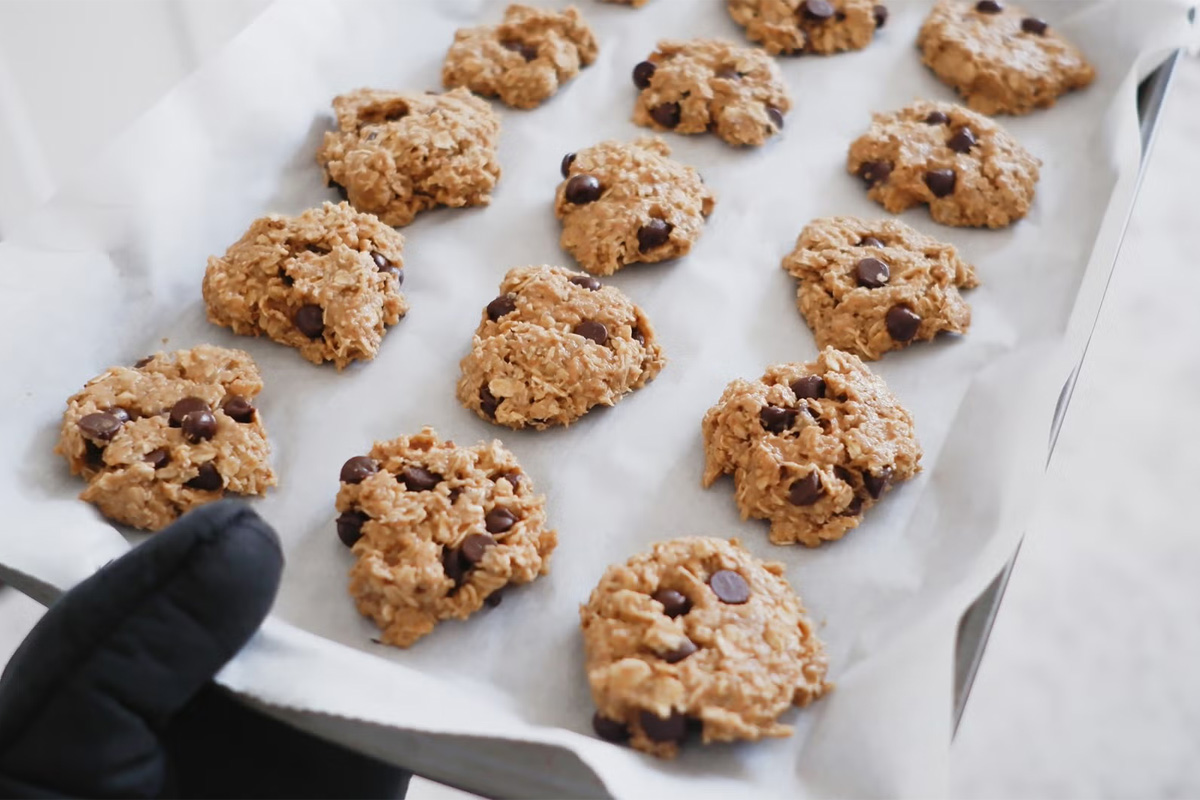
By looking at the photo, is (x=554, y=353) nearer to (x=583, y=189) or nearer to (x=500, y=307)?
(x=500, y=307)

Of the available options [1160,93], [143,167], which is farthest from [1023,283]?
[143,167]

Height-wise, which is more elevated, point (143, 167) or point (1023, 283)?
point (143, 167)

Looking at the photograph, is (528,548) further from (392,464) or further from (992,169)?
(992,169)

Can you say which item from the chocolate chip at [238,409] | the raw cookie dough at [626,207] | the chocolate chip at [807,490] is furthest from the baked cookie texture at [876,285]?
the chocolate chip at [238,409]

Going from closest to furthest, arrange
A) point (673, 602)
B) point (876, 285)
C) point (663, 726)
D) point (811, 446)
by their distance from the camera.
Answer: point (663, 726), point (673, 602), point (811, 446), point (876, 285)

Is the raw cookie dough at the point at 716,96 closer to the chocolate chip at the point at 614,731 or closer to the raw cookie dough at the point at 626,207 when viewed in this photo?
the raw cookie dough at the point at 626,207

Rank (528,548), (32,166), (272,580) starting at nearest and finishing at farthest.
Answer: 1. (272,580)
2. (528,548)
3. (32,166)

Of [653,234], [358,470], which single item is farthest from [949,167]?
[358,470]
